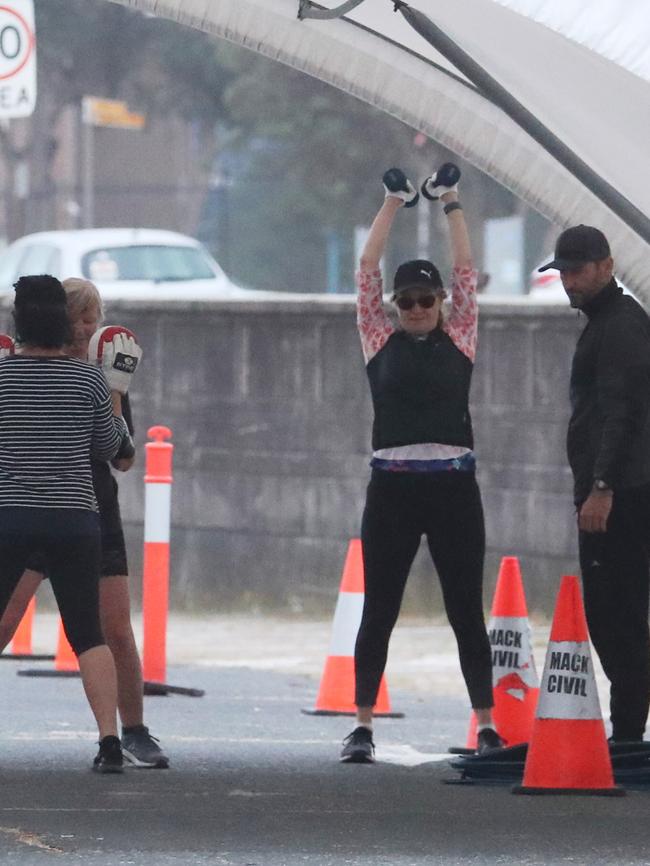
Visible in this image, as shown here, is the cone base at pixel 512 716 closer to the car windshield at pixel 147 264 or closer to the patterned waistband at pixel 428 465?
the patterned waistband at pixel 428 465

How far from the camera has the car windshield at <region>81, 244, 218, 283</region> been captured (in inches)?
808

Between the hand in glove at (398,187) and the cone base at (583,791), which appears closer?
the cone base at (583,791)

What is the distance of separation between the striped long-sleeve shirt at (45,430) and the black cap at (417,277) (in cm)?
121

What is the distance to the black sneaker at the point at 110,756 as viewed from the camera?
7.74 meters

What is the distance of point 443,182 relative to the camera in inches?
327

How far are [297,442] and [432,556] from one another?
6586 millimetres

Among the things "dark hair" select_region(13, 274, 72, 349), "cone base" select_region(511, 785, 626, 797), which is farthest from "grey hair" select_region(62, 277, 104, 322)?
"cone base" select_region(511, 785, 626, 797)

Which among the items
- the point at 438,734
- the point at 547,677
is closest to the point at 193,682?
the point at 438,734

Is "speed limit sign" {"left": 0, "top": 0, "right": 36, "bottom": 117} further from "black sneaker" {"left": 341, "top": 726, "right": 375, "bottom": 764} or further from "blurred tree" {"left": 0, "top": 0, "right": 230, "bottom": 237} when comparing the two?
"blurred tree" {"left": 0, "top": 0, "right": 230, "bottom": 237}

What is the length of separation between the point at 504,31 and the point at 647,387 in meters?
1.27

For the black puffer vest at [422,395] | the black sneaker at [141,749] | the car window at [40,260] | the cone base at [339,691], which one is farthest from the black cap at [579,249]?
the car window at [40,260]

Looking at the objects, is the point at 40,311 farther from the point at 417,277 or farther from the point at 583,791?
the point at 583,791

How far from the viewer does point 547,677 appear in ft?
25.3

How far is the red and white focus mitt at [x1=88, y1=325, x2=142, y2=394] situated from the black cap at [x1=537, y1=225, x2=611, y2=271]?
54.7 inches
